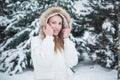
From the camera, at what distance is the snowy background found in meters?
2.12

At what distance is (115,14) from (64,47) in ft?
1.86

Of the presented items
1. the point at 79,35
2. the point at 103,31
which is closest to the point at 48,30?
the point at 79,35

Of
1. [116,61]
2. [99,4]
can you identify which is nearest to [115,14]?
[99,4]

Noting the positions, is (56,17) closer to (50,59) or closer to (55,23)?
(55,23)

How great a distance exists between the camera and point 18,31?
2137mm

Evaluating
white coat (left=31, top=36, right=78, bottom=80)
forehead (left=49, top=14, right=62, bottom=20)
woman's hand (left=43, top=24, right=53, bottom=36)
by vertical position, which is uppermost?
forehead (left=49, top=14, right=62, bottom=20)

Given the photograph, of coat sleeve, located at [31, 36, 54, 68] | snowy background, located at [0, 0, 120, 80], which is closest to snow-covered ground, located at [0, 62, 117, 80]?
snowy background, located at [0, 0, 120, 80]

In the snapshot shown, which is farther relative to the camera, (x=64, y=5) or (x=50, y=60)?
(x=64, y=5)

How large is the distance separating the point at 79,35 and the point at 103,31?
17cm

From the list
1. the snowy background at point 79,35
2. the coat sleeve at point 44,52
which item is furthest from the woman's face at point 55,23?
the snowy background at point 79,35

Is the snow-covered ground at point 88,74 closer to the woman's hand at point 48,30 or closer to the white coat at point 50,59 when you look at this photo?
the white coat at point 50,59

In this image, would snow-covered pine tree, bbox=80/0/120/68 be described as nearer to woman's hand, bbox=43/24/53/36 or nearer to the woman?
the woman

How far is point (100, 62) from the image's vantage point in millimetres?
2158

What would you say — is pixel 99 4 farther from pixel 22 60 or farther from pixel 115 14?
Answer: pixel 22 60
